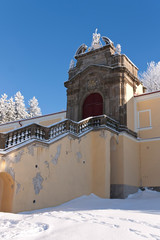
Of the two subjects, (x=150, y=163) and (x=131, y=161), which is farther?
(x=150, y=163)

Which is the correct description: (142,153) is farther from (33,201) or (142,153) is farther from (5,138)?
(5,138)

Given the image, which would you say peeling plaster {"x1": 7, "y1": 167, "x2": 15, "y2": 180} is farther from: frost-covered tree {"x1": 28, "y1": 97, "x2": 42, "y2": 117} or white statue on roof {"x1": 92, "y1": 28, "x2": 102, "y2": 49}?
frost-covered tree {"x1": 28, "y1": 97, "x2": 42, "y2": 117}

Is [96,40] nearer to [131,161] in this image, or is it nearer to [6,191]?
[131,161]

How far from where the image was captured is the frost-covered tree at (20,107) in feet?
148

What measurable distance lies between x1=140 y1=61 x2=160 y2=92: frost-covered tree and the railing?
18608 millimetres

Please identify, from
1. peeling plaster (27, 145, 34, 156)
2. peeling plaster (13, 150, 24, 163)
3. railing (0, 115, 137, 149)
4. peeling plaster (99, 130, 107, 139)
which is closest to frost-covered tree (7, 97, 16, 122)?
railing (0, 115, 137, 149)

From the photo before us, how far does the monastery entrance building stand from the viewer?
35.8 ft

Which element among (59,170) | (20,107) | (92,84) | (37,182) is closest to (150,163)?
(92,84)

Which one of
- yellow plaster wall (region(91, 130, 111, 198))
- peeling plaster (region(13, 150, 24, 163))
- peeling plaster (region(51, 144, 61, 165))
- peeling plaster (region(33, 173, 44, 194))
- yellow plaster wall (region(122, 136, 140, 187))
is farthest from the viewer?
yellow plaster wall (region(122, 136, 140, 187))

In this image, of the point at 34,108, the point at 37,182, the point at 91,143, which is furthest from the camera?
the point at 34,108

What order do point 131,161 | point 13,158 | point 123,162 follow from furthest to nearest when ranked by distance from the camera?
1. point 131,161
2. point 123,162
3. point 13,158

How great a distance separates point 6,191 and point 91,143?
649 cm

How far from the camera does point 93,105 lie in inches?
761

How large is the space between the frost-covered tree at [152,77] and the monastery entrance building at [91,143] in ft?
47.6
